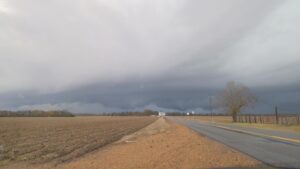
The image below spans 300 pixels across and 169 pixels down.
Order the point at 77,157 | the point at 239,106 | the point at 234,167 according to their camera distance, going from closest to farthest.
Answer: the point at 234,167 → the point at 77,157 → the point at 239,106

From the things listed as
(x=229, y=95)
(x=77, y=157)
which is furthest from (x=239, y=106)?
(x=77, y=157)

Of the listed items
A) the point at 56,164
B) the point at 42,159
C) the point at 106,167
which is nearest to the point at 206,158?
the point at 106,167

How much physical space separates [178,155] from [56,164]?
549cm

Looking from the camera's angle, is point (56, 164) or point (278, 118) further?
point (278, 118)

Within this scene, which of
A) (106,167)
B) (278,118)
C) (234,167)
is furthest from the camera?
(278,118)

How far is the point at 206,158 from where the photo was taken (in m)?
15.9

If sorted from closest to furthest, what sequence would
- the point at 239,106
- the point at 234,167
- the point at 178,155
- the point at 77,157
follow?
the point at 234,167, the point at 178,155, the point at 77,157, the point at 239,106

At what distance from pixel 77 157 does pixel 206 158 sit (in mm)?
6843

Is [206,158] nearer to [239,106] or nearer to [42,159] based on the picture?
[42,159]

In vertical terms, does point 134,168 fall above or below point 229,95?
below

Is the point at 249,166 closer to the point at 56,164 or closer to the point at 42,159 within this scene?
the point at 56,164

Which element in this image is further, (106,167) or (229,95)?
(229,95)

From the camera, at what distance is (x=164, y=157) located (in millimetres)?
16375

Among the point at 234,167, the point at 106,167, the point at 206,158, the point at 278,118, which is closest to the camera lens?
the point at 234,167
